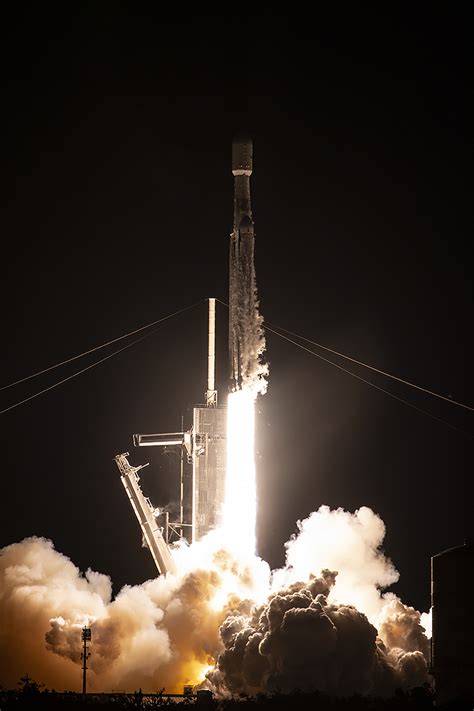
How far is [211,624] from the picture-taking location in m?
47.2

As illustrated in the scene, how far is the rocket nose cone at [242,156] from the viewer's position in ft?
161

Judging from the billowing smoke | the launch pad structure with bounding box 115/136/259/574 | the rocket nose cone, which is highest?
the rocket nose cone

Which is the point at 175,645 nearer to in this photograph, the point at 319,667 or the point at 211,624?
the point at 211,624

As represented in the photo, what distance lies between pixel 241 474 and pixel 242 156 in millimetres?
8572

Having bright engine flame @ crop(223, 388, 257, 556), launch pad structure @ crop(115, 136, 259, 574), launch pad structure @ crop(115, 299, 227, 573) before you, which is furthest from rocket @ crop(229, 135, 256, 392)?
launch pad structure @ crop(115, 299, 227, 573)

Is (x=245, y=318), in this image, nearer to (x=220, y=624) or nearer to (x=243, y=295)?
(x=243, y=295)

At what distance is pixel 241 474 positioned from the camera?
4928cm

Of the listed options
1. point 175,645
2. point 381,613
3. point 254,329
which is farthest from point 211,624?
point 254,329

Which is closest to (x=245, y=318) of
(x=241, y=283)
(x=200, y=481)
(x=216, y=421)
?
(x=241, y=283)

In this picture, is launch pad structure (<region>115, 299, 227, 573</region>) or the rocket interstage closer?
the rocket interstage

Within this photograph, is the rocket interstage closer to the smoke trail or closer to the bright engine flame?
the smoke trail

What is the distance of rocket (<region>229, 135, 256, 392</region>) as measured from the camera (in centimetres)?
4894

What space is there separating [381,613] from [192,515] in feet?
19.2

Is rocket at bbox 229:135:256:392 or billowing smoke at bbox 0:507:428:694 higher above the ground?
rocket at bbox 229:135:256:392
